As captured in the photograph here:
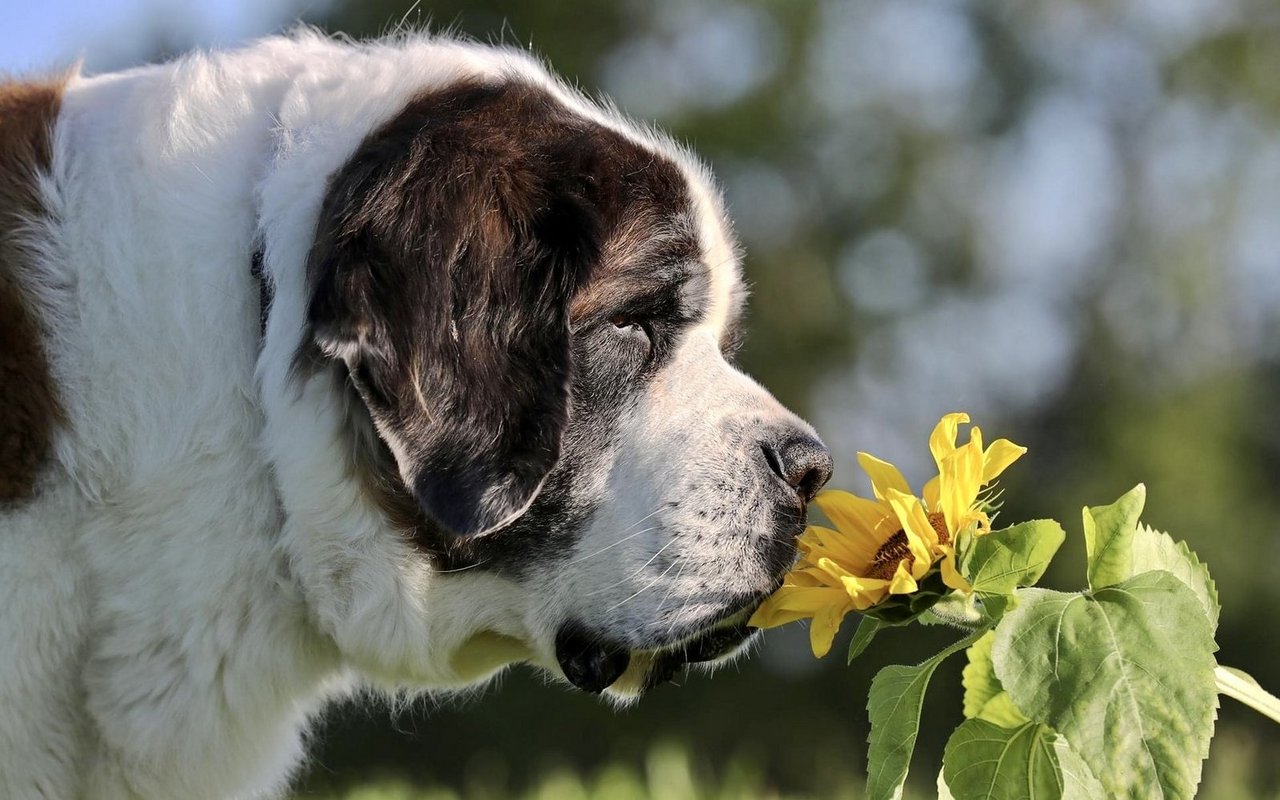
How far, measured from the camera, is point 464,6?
511 inches

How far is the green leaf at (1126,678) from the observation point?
1847 mm

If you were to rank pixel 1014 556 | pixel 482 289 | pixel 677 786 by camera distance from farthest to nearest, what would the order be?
1. pixel 677 786
2. pixel 482 289
3. pixel 1014 556

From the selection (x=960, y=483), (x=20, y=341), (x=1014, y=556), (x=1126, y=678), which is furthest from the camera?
(x=20, y=341)

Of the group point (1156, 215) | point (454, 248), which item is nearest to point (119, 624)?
point (454, 248)

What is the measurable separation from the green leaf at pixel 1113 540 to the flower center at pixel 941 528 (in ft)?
0.66

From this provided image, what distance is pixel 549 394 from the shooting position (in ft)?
7.81

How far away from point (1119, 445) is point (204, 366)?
11623 millimetres

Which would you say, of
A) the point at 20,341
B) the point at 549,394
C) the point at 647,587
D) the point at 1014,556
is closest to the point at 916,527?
the point at 1014,556

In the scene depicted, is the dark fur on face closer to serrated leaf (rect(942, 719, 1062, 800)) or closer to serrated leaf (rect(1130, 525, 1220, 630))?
serrated leaf (rect(942, 719, 1062, 800))

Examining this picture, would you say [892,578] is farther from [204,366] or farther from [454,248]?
[204,366]

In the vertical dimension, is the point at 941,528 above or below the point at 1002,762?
above

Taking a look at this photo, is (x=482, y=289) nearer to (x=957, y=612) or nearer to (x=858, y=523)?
(x=858, y=523)

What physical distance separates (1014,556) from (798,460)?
57 centimetres

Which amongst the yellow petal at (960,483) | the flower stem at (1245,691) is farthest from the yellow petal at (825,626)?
the flower stem at (1245,691)
